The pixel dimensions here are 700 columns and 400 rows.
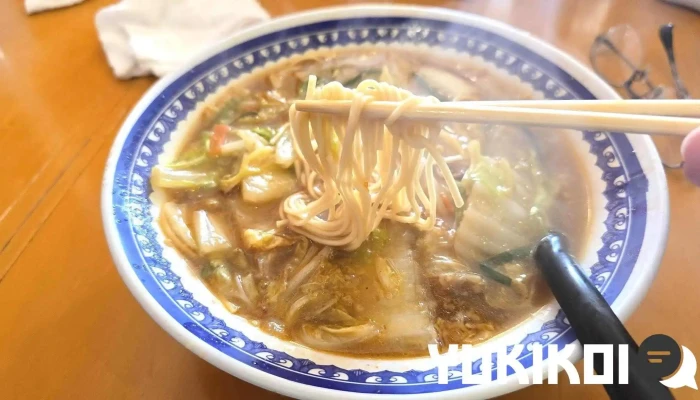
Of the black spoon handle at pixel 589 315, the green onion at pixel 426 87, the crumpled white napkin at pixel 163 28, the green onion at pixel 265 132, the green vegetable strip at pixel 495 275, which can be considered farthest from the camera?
the crumpled white napkin at pixel 163 28

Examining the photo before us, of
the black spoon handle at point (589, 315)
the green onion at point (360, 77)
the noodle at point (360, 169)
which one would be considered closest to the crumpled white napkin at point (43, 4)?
the green onion at point (360, 77)

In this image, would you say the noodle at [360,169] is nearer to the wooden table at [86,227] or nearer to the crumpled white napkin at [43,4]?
the wooden table at [86,227]

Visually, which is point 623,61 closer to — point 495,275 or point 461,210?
point 461,210

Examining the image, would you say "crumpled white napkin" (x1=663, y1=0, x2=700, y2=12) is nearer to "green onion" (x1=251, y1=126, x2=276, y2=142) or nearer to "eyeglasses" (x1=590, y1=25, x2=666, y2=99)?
"eyeglasses" (x1=590, y1=25, x2=666, y2=99)

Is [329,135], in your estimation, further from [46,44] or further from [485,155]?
[46,44]

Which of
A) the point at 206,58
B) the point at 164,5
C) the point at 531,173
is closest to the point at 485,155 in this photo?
the point at 531,173

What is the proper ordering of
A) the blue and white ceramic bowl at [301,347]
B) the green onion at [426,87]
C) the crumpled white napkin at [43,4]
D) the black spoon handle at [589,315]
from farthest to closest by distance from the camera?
the crumpled white napkin at [43,4] → the green onion at [426,87] → the blue and white ceramic bowl at [301,347] → the black spoon handle at [589,315]

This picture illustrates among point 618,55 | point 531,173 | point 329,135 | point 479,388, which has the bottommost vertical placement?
point 479,388

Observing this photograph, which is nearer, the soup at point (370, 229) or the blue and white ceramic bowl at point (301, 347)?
the blue and white ceramic bowl at point (301, 347)
